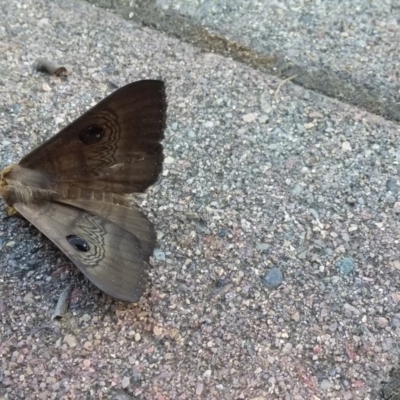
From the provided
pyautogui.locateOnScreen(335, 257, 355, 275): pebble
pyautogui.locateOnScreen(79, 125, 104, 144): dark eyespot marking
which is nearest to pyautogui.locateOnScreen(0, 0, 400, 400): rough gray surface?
pyautogui.locateOnScreen(335, 257, 355, 275): pebble

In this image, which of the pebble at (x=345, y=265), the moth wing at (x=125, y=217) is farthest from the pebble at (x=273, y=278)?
the moth wing at (x=125, y=217)

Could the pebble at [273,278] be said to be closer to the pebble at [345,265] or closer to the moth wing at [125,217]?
the pebble at [345,265]

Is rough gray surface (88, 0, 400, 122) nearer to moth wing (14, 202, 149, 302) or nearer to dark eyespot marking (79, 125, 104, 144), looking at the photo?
dark eyespot marking (79, 125, 104, 144)

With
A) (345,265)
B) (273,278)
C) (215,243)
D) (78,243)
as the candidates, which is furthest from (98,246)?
(345,265)

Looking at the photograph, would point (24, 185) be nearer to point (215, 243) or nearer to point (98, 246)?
point (98, 246)

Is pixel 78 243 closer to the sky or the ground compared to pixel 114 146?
closer to the ground

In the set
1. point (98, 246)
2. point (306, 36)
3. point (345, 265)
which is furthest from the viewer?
point (306, 36)

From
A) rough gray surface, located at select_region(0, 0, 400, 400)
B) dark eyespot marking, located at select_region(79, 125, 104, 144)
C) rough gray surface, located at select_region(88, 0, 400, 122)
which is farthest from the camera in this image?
rough gray surface, located at select_region(88, 0, 400, 122)
